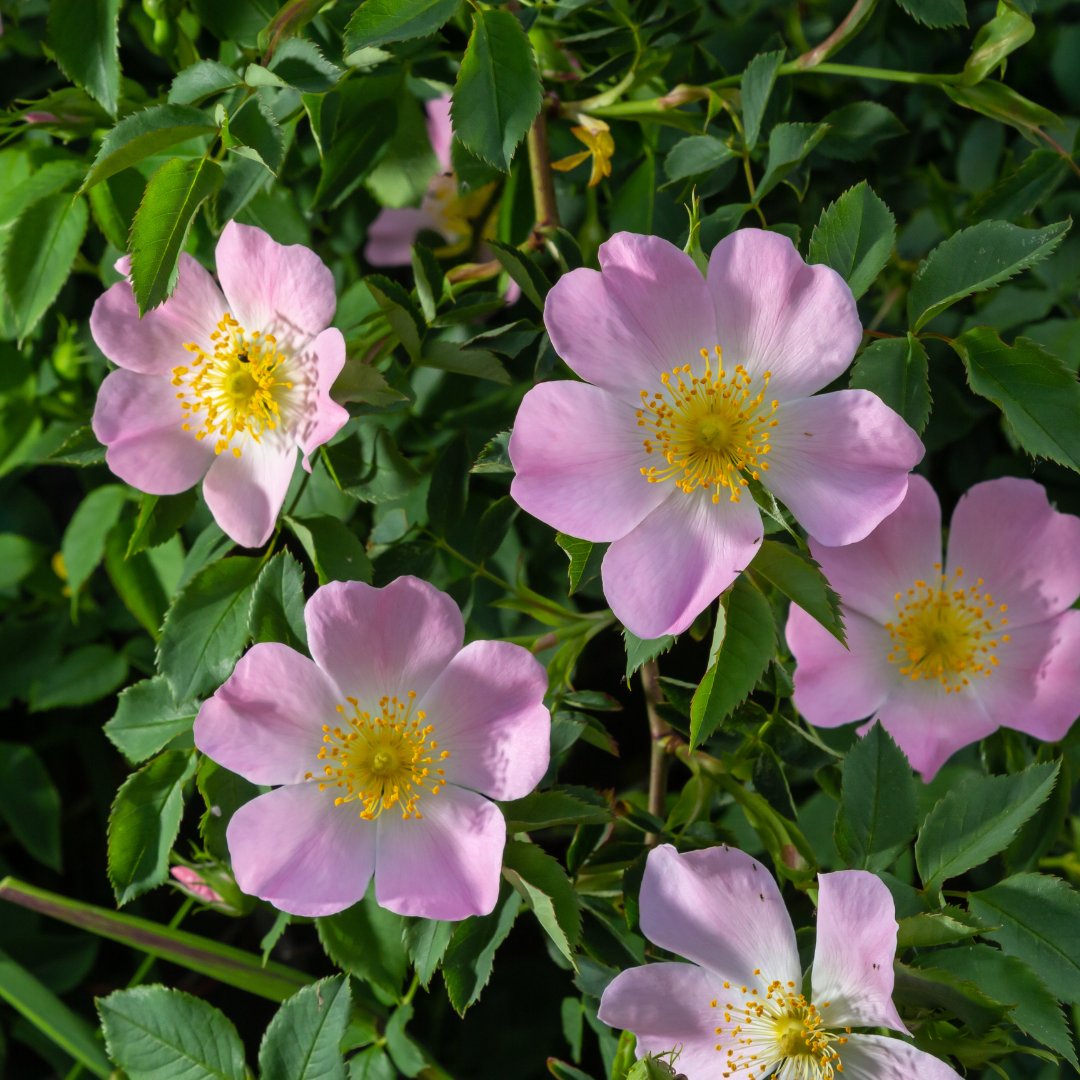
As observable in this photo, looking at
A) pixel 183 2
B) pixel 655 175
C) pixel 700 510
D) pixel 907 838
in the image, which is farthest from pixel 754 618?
pixel 183 2

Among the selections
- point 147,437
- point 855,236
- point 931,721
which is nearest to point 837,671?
point 931,721

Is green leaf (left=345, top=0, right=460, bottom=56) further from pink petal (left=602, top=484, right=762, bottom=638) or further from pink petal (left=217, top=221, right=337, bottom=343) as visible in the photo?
pink petal (left=602, top=484, right=762, bottom=638)

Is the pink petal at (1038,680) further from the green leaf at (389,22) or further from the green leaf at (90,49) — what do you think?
the green leaf at (90,49)

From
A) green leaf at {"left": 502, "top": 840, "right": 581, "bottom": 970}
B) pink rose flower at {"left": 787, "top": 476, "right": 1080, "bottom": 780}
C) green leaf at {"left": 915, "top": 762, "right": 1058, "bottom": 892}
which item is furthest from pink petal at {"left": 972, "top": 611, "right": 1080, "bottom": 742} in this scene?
green leaf at {"left": 502, "top": 840, "right": 581, "bottom": 970}

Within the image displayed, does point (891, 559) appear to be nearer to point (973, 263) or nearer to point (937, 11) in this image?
point (973, 263)

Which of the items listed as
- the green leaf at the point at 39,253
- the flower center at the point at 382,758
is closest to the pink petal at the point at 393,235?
the green leaf at the point at 39,253

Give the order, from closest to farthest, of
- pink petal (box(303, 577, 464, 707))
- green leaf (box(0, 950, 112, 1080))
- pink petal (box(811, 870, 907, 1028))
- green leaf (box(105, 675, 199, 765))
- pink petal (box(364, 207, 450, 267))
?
pink petal (box(811, 870, 907, 1028)) < pink petal (box(303, 577, 464, 707)) < green leaf (box(105, 675, 199, 765)) < green leaf (box(0, 950, 112, 1080)) < pink petal (box(364, 207, 450, 267))
